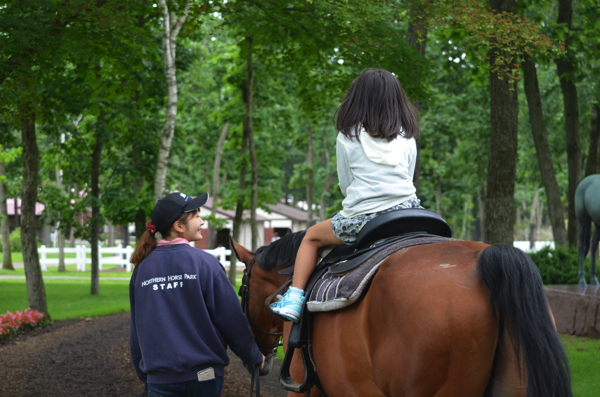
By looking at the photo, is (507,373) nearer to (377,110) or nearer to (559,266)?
(377,110)

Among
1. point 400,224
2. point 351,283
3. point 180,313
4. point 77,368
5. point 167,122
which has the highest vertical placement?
point 167,122

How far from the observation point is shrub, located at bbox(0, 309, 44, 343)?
33.7ft

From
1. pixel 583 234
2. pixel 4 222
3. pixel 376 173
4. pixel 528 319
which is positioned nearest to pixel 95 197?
pixel 4 222

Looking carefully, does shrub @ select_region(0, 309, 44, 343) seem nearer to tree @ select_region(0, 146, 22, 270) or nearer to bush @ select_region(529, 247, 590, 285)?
tree @ select_region(0, 146, 22, 270)

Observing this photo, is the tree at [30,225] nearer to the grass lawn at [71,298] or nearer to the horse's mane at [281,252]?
the grass lawn at [71,298]

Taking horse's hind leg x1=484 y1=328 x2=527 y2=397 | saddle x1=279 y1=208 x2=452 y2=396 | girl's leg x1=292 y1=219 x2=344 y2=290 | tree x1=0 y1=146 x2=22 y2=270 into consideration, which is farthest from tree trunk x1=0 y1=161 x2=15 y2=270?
horse's hind leg x1=484 y1=328 x2=527 y2=397

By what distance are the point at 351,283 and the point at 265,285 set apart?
5.62ft

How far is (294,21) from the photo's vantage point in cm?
884

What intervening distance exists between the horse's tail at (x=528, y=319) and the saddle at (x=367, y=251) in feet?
1.97

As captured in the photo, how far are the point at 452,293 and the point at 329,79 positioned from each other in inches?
358

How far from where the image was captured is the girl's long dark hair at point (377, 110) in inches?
120

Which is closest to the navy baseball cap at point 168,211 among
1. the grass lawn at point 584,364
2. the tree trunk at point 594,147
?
the grass lawn at point 584,364

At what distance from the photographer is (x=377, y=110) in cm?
306

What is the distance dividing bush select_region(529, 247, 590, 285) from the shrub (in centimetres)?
1029
